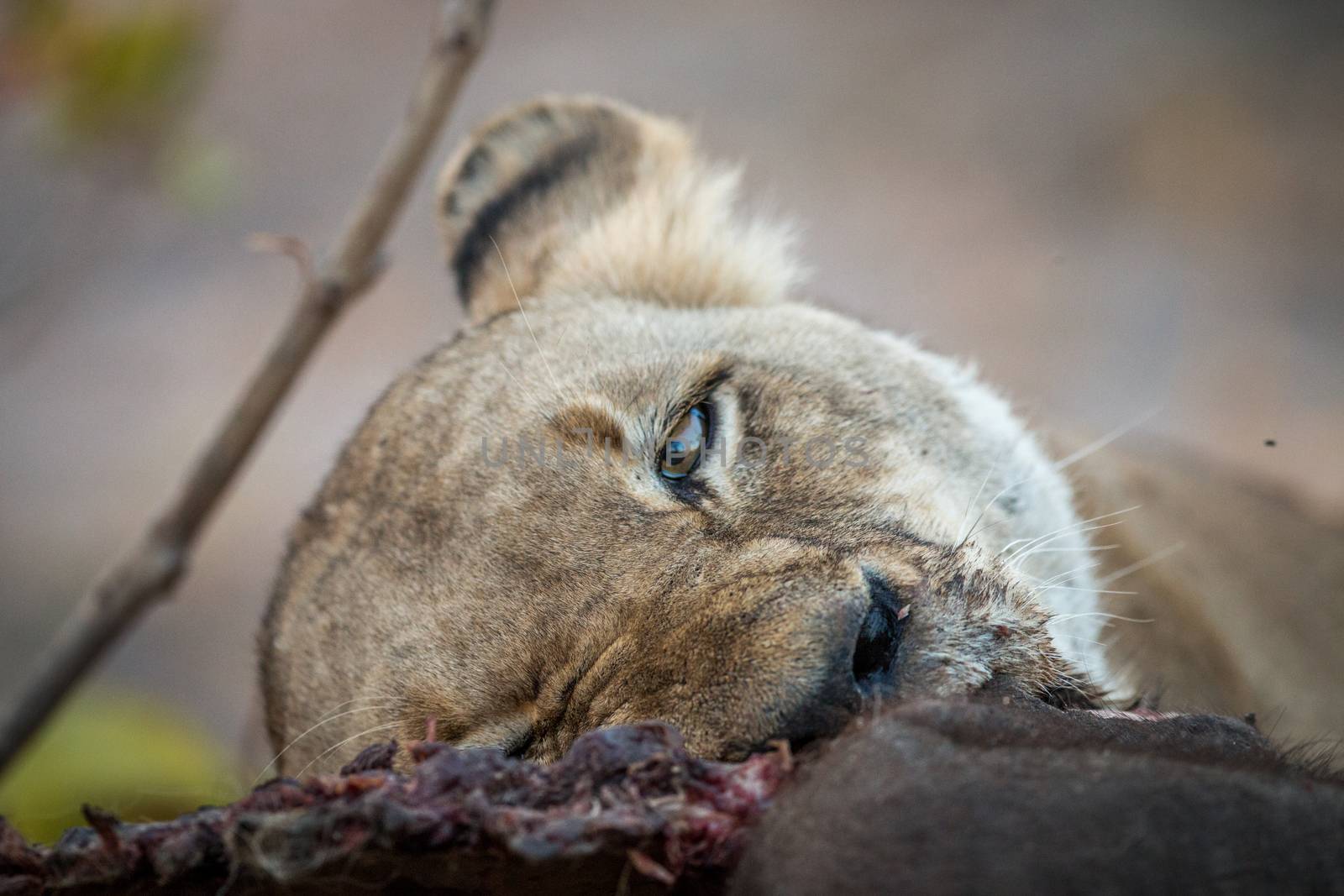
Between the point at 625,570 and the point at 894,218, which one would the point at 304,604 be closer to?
the point at 625,570

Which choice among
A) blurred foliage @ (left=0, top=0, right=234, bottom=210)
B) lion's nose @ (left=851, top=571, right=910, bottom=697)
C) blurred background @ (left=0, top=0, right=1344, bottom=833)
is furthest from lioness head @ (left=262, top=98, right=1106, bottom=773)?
blurred background @ (left=0, top=0, right=1344, bottom=833)

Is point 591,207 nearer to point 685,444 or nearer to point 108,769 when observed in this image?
point 685,444

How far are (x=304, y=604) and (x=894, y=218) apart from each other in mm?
5659

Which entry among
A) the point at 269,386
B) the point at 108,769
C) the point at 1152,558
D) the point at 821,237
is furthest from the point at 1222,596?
the point at 821,237

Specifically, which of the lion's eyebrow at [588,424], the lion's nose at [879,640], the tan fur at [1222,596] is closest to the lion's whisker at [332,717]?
the lion's eyebrow at [588,424]

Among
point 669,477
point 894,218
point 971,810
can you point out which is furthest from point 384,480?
point 894,218

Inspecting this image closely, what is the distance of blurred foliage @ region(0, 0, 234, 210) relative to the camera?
3.37m

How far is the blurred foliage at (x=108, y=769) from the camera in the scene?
10.1 ft

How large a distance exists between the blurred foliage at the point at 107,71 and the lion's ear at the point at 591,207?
107 cm

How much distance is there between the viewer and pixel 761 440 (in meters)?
2.12

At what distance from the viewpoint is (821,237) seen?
23.5 feet

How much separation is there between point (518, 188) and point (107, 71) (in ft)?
4.55

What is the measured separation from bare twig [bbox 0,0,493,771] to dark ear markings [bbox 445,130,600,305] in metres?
0.18

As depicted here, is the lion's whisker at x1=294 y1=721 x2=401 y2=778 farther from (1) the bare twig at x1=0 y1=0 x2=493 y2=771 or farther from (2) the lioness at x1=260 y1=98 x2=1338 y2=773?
(1) the bare twig at x1=0 y1=0 x2=493 y2=771
